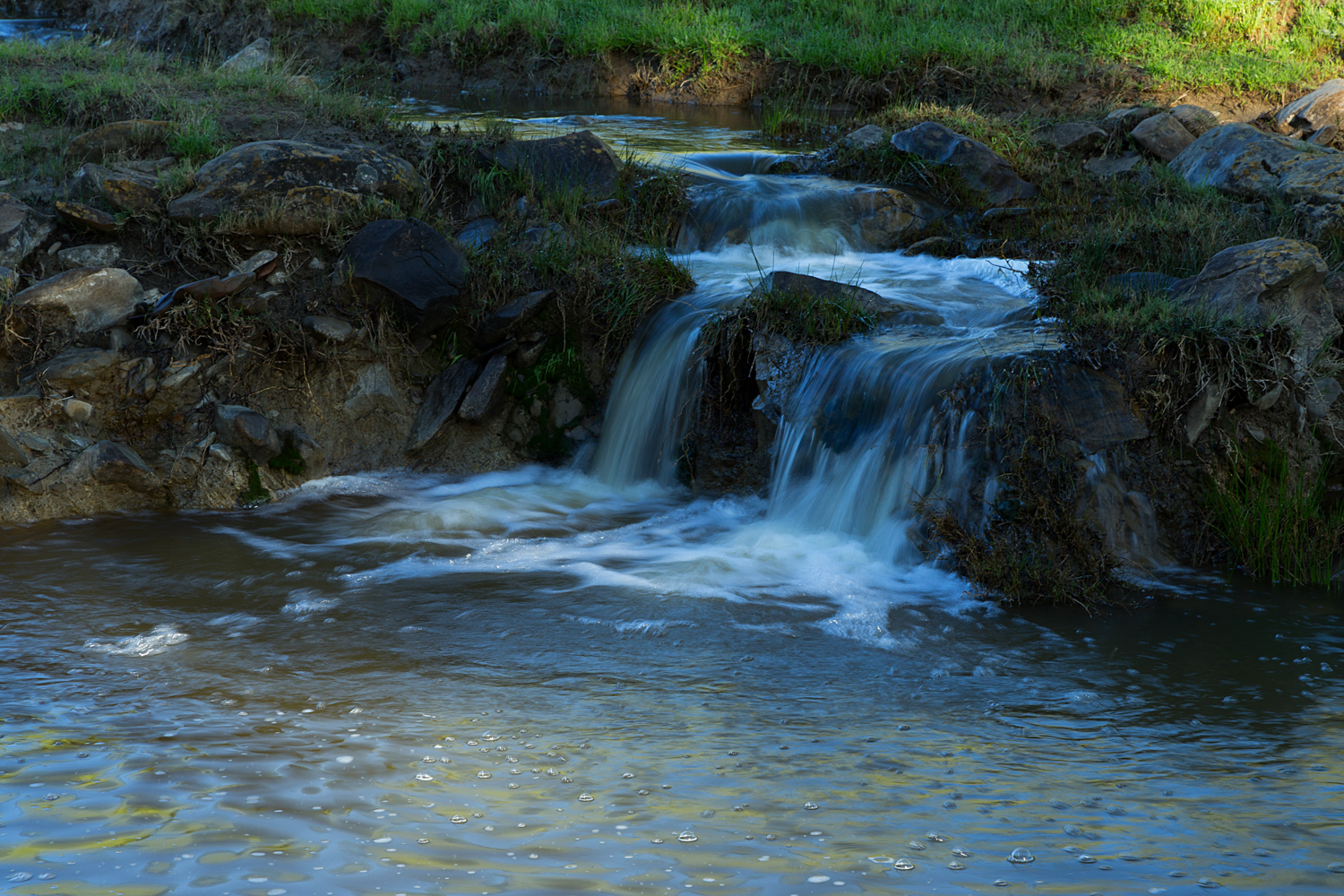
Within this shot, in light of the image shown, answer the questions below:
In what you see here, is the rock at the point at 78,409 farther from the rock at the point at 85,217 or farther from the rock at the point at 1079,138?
the rock at the point at 1079,138

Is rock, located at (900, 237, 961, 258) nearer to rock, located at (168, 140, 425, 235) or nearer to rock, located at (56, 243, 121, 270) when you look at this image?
rock, located at (168, 140, 425, 235)

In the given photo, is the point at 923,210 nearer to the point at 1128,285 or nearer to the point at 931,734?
the point at 1128,285

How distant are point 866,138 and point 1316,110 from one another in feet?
13.5

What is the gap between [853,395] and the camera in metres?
5.51

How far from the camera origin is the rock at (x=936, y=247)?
7492mm

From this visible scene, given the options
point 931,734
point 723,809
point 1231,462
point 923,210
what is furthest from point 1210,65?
point 723,809

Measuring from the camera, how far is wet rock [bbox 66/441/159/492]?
5.46m

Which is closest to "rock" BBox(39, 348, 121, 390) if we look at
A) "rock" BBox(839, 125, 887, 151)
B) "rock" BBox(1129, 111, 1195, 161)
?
"rock" BBox(839, 125, 887, 151)

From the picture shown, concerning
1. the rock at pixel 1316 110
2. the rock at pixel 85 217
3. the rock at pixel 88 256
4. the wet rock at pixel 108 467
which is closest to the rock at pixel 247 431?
the wet rock at pixel 108 467

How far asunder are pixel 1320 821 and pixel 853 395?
3.12m

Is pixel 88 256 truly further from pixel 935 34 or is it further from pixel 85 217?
pixel 935 34

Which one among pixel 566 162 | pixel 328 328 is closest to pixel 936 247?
pixel 566 162

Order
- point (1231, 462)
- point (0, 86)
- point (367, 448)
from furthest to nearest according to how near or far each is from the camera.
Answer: point (0, 86) → point (367, 448) → point (1231, 462)

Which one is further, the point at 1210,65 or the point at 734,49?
the point at 734,49
